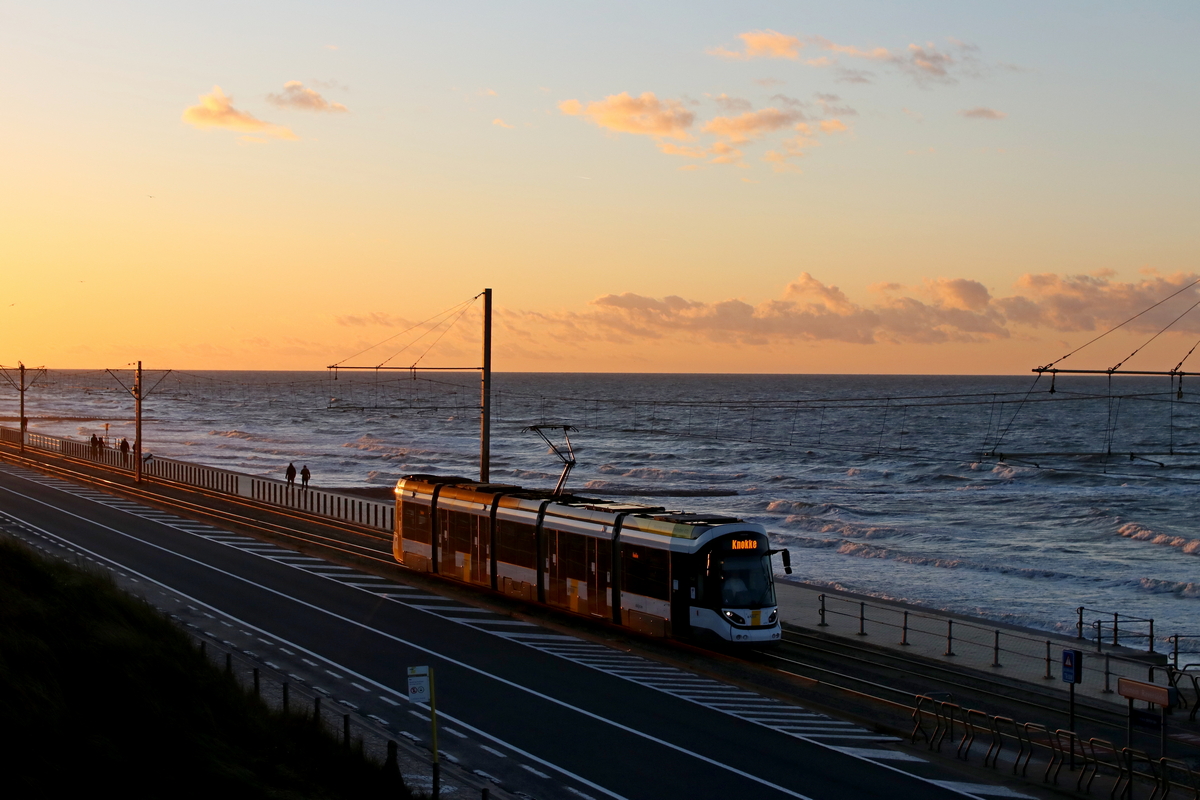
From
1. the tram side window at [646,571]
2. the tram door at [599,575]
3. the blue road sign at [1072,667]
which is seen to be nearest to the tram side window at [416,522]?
the tram door at [599,575]

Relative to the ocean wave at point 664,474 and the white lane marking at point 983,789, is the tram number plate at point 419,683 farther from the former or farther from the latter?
the ocean wave at point 664,474

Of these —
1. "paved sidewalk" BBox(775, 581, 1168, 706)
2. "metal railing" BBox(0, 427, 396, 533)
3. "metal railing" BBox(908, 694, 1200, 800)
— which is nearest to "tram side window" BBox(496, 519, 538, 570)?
"paved sidewalk" BBox(775, 581, 1168, 706)

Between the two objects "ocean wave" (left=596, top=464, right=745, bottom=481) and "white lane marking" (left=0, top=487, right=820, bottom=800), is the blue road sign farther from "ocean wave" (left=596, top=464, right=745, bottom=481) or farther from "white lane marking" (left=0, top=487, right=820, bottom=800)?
"ocean wave" (left=596, top=464, right=745, bottom=481)

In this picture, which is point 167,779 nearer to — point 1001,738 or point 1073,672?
point 1001,738

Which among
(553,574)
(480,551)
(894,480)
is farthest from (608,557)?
(894,480)

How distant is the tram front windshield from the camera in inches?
960

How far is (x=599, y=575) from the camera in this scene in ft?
89.6

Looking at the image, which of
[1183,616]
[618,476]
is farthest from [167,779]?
[618,476]

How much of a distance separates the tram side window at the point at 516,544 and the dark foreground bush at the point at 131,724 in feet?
37.0

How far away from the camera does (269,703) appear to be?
1953cm

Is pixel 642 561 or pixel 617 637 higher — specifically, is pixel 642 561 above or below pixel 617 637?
above

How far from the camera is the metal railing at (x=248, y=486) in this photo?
54594 millimetres

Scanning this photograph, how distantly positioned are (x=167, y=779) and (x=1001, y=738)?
1344cm

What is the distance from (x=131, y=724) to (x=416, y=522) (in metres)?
20.4
